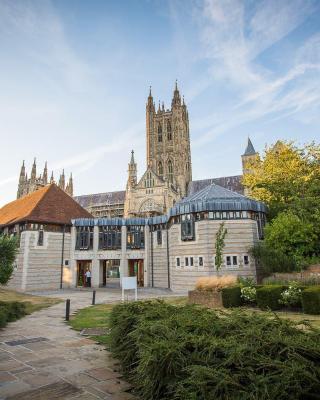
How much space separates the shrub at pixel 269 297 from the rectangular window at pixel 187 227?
471 inches

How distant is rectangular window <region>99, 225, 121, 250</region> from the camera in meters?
36.3

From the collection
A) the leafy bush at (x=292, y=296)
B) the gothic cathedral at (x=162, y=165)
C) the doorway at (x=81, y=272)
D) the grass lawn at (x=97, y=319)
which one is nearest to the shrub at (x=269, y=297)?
the leafy bush at (x=292, y=296)

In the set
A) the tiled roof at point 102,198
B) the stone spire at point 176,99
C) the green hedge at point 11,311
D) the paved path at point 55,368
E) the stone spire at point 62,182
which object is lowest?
the paved path at point 55,368

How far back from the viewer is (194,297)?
1878 centimetres

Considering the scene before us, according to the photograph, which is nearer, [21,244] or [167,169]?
[21,244]

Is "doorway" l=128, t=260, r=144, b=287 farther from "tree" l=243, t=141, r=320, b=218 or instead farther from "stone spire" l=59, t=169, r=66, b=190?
"stone spire" l=59, t=169, r=66, b=190

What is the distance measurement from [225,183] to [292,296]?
61007 mm

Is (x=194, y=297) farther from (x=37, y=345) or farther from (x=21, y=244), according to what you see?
(x=21, y=244)

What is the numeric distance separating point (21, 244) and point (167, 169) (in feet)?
186

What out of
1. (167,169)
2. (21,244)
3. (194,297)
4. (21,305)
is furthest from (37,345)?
(167,169)

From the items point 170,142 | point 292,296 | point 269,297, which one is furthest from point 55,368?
point 170,142

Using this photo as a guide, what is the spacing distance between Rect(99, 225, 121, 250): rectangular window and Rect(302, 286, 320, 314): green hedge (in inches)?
997

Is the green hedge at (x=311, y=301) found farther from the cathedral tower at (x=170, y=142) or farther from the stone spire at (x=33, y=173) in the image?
the stone spire at (x=33, y=173)

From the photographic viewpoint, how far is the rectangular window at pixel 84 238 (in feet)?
→ 117
